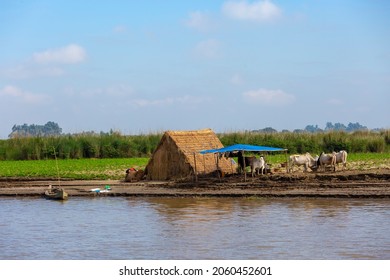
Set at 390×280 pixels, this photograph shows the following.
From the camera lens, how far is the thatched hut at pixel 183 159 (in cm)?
2695

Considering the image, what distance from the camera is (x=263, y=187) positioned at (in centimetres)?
2406

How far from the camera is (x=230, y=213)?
20.3 metres

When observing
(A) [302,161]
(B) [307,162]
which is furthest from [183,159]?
(B) [307,162]

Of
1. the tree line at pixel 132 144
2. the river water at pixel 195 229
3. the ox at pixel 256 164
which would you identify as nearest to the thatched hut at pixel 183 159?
the ox at pixel 256 164

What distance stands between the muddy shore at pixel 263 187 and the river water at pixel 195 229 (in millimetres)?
470

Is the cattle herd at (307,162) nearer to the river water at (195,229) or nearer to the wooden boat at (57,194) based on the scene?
the river water at (195,229)

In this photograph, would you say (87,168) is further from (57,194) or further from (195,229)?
(195,229)

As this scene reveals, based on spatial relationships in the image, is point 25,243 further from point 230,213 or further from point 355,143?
point 355,143

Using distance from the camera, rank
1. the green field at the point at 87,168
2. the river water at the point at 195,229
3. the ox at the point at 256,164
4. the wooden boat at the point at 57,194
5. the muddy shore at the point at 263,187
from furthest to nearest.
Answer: the green field at the point at 87,168
the ox at the point at 256,164
the wooden boat at the point at 57,194
the muddy shore at the point at 263,187
the river water at the point at 195,229

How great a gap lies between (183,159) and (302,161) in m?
3.98

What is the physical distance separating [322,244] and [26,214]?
894 centimetres

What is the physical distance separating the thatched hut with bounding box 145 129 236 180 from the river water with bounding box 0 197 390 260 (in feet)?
12.0

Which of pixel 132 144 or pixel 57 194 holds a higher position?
pixel 132 144
